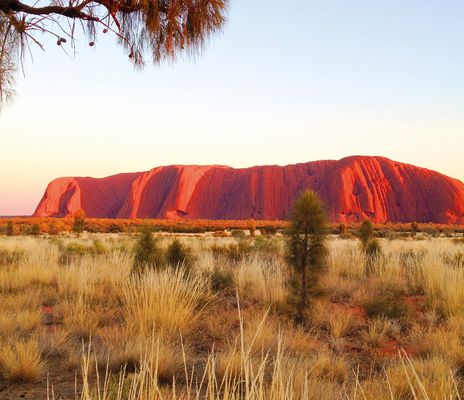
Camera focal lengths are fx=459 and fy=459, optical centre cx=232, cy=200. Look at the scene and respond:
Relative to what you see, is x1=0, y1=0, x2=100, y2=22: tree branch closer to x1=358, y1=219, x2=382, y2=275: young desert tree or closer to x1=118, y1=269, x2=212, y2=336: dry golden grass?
x1=118, y1=269, x2=212, y2=336: dry golden grass

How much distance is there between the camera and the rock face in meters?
71.9

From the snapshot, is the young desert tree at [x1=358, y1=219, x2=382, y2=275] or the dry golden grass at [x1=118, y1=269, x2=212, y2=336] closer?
the dry golden grass at [x1=118, y1=269, x2=212, y2=336]

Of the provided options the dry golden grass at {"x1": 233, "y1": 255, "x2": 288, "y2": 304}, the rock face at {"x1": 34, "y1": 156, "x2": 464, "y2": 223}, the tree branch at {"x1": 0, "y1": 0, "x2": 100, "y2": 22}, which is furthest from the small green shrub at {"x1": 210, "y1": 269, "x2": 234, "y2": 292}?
the rock face at {"x1": 34, "y1": 156, "x2": 464, "y2": 223}

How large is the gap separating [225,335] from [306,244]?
150cm

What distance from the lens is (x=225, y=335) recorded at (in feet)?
15.5

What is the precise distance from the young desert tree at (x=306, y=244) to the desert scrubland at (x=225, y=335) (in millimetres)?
139

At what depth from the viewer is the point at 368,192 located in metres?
72.2

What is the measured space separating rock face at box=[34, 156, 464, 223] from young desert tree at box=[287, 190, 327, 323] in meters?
61.4

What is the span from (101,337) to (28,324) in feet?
3.06

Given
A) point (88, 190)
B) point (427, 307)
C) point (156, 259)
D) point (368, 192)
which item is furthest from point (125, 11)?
point (88, 190)

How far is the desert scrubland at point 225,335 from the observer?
10.0 ft

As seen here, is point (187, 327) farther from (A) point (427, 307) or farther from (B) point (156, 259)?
(A) point (427, 307)

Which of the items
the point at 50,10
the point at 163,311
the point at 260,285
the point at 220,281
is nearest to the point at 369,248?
the point at 220,281

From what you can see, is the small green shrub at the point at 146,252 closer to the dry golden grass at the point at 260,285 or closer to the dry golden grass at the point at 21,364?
the dry golden grass at the point at 260,285
